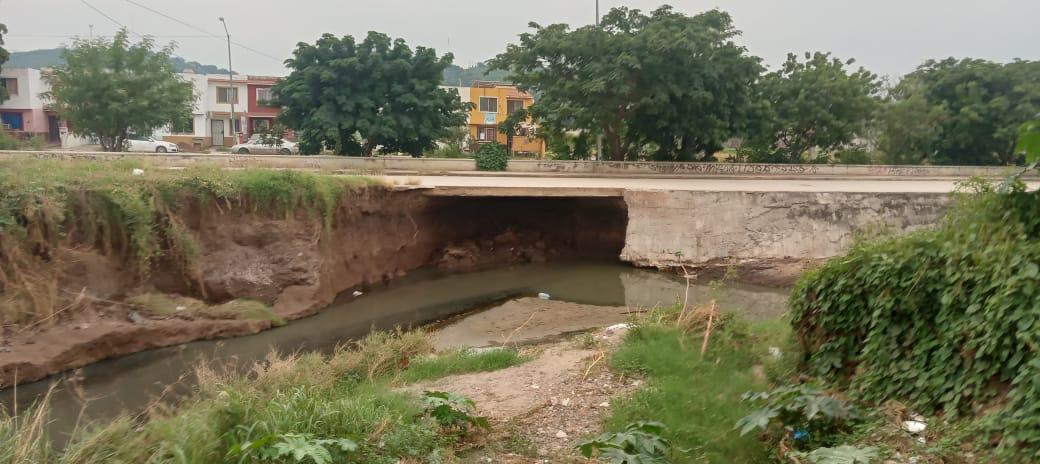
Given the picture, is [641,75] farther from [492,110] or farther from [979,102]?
[492,110]

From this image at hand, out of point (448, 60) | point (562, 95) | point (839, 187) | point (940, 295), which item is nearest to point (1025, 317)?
point (940, 295)

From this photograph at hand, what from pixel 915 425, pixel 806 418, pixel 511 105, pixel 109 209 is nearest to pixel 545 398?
pixel 806 418

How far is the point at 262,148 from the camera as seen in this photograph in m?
37.5

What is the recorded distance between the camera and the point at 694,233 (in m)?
19.1

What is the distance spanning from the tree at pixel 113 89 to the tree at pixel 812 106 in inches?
826

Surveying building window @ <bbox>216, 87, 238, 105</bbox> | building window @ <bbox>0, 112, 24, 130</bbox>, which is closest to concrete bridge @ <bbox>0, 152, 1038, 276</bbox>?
building window @ <bbox>0, 112, 24, 130</bbox>

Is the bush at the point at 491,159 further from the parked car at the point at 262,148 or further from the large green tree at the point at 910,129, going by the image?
the large green tree at the point at 910,129

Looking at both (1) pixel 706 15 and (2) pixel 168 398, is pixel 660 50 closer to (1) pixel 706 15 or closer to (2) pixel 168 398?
(1) pixel 706 15

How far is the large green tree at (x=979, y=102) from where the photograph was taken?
28.4 m

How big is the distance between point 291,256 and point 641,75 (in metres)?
13.3

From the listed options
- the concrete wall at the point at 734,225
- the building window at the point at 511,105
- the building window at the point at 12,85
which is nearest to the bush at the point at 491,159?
the concrete wall at the point at 734,225

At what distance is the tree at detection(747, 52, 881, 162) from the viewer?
90.0 ft

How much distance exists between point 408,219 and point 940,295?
15385mm

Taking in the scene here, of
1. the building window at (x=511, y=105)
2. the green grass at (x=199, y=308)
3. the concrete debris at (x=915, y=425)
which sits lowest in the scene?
the green grass at (x=199, y=308)
